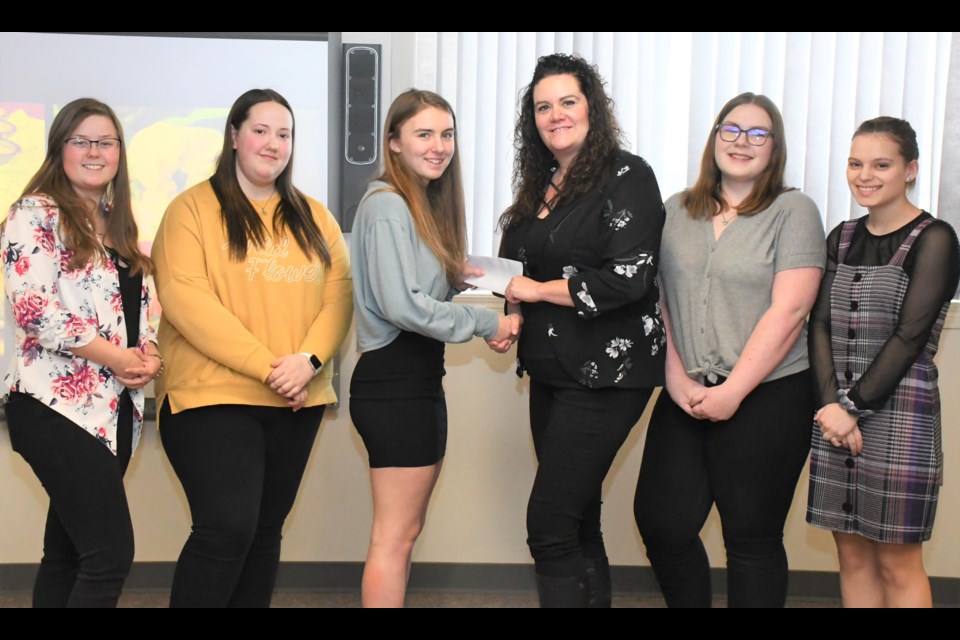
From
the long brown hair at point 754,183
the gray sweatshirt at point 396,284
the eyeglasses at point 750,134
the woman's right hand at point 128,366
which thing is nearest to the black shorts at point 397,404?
the gray sweatshirt at point 396,284

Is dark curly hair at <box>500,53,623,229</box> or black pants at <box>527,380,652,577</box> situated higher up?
dark curly hair at <box>500,53,623,229</box>

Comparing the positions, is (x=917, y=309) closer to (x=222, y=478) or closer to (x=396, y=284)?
(x=396, y=284)

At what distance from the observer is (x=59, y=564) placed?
2.26 meters

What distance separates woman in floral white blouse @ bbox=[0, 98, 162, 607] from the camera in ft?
6.84

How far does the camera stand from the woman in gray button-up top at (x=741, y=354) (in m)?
2.24

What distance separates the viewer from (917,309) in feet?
7.11

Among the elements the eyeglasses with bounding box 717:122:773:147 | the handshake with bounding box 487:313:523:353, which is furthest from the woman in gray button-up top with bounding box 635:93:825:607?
the handshake with bounding box 487:313:523:353

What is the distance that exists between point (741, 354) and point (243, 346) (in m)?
1.25

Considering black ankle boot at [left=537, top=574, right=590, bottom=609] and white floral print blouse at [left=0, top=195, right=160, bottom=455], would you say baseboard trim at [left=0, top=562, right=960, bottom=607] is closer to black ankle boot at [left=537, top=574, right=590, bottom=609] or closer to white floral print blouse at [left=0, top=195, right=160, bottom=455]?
black ankle boot at [left=537, top=574, right=590, bottom=609]

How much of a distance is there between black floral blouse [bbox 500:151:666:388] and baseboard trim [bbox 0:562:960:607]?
4.66 ft

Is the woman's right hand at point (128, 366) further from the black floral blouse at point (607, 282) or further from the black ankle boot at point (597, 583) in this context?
the black ankle boot at point (597, 583)

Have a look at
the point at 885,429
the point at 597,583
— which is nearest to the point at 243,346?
the point at 597,583
